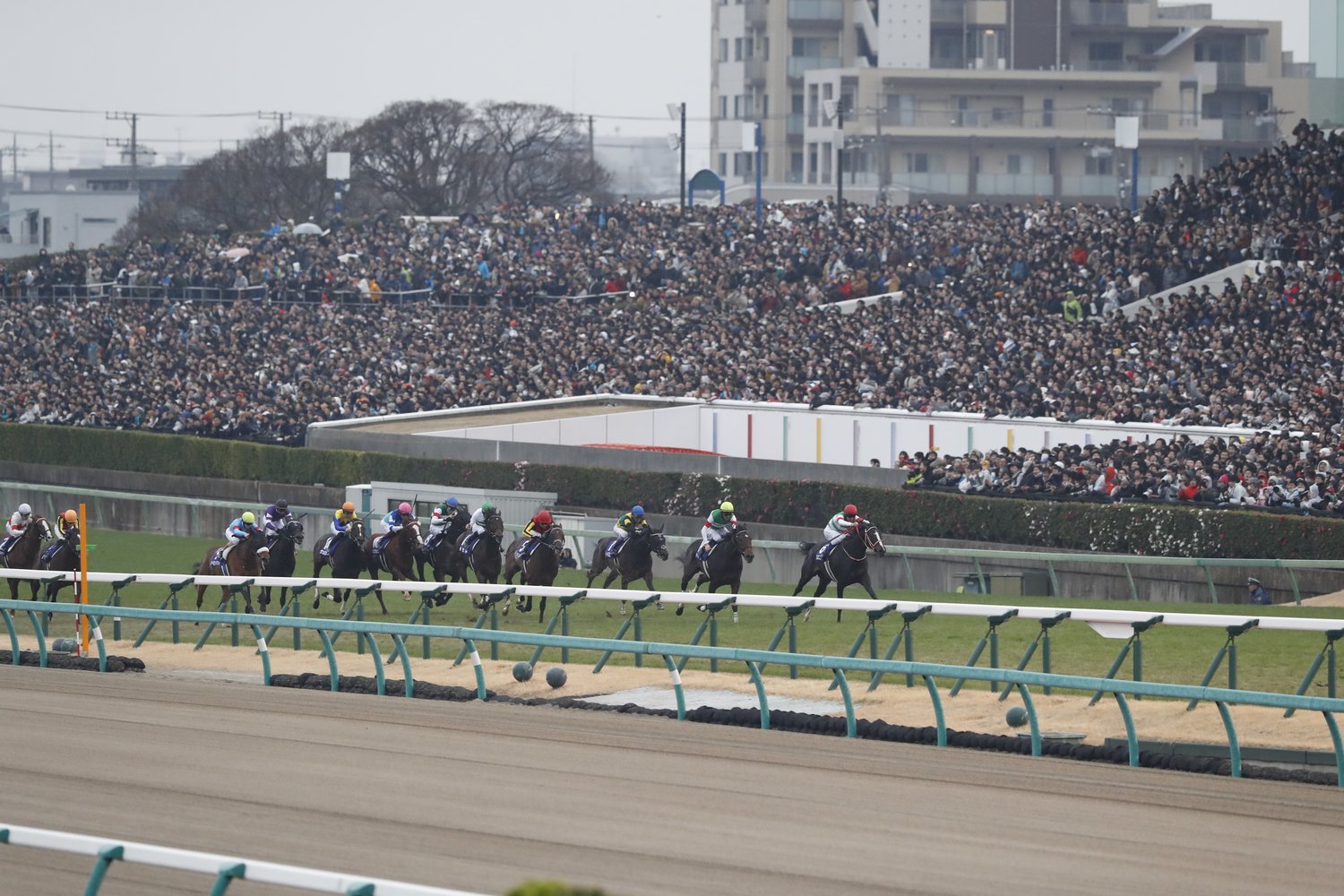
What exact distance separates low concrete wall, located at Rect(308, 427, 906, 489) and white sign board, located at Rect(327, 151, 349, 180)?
26.8m

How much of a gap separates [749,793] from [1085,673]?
4.89 m

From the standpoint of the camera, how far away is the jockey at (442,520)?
73.2ft

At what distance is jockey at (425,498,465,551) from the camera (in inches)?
878

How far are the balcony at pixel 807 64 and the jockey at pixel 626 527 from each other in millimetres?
69914

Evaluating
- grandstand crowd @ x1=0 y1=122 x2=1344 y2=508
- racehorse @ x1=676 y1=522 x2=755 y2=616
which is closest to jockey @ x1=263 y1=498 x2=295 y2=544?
racehorse @ x1=676 y1=522 x2=755 y2=616

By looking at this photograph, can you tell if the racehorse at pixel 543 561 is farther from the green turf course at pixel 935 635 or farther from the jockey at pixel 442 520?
the jockey at pixel 442 520

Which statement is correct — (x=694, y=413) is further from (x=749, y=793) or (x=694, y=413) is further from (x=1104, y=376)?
(x=749, y=793)

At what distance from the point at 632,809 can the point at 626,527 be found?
1195 centimetres

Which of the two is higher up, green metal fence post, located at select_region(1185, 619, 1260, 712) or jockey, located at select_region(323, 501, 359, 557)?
jockey, located at select_region(323, 501, 359, 557)

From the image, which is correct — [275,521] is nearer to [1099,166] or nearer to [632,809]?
[632,809]

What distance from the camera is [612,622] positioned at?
1948cm

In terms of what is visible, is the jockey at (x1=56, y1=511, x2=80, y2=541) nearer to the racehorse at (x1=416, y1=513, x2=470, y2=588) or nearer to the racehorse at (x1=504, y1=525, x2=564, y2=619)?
the racehorse at (x1=416, y1=513, x2=470, y2=588)

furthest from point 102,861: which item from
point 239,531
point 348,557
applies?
point 348,557

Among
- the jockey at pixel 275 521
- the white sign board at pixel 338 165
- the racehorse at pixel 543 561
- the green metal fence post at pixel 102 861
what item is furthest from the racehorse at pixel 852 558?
the white sign board at pixel 338 165
